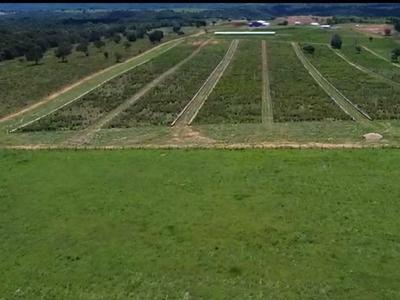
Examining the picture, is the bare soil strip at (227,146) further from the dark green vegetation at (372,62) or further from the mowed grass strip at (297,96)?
the dark green vegetation at (372,62)

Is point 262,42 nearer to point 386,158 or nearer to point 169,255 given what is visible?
point 386,158

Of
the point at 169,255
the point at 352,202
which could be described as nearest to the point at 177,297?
the point at 169,255

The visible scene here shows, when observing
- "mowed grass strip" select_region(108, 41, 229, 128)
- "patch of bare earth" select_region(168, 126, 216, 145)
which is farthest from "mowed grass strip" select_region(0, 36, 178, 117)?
"patch of bare earth" select_region(168, 126, 216, 145)

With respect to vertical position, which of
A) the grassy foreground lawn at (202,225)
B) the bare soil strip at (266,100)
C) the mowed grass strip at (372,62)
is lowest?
the grassy foreground lawn at (202,225)

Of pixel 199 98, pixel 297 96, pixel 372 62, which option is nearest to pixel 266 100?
pixel 297 96

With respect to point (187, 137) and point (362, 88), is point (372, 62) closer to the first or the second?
point (362, 88)

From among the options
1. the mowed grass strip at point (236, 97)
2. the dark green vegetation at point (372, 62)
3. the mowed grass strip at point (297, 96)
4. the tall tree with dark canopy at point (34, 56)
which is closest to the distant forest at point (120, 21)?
the tall tree with dark canopy at point (34, 56)

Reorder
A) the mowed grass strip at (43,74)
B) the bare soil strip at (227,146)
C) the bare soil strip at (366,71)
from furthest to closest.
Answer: the bare soil strip at (366,71) → the mowed grass strip at (43,74) → the bare soil strip at (227,146)

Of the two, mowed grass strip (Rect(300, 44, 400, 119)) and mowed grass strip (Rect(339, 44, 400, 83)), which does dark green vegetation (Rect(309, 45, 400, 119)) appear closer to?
mowed grass strip (Rect(300, 44, 400, 119))
